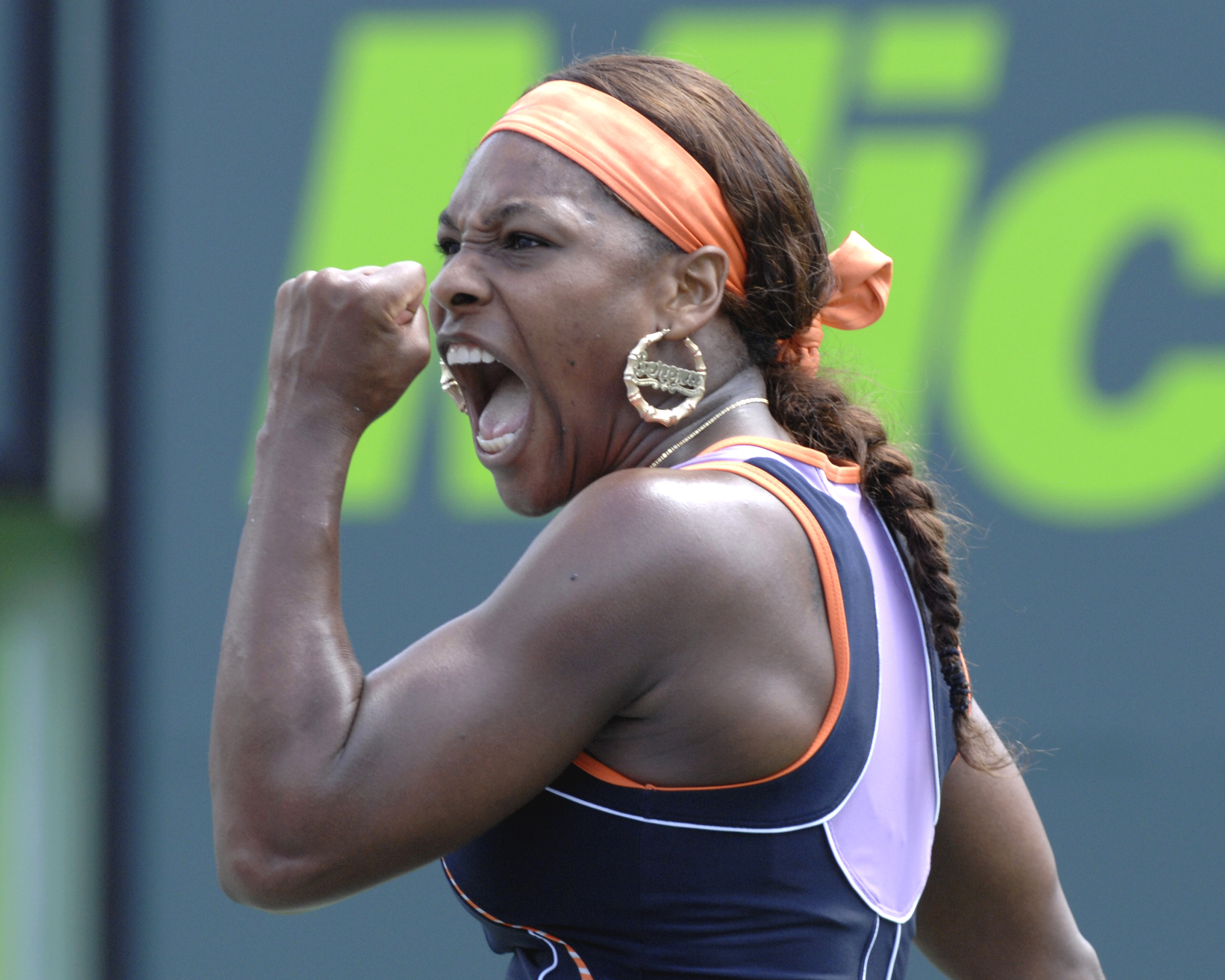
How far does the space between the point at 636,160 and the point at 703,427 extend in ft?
1.08

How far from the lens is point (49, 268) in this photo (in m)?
4.25

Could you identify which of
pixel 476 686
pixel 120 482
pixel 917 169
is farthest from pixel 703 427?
pixel 120 482

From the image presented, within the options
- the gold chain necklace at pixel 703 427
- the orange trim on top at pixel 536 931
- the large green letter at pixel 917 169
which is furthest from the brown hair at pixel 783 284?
the large green letter at pixel 917 169

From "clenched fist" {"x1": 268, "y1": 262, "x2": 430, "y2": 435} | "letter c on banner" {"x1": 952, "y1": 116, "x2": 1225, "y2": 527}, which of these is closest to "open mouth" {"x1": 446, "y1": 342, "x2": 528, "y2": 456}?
"clenched fist" {"x1": 268, "y1": 262, "x2": 430, "y2": 435}

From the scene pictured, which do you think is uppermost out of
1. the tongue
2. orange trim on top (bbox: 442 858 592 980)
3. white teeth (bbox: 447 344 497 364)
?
white teeth (bbox: 447 344 497 364)

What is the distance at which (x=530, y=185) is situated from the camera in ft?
5.28

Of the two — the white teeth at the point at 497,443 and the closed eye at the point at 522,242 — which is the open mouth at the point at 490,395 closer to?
the white teeth at the point at 497,443

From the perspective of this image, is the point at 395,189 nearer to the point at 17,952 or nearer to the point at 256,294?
the point at 256,294

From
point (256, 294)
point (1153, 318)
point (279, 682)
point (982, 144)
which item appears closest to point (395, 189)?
point (256, 294)

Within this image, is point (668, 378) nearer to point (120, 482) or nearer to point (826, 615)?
point (826, 615)

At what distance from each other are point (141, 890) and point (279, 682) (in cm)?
310

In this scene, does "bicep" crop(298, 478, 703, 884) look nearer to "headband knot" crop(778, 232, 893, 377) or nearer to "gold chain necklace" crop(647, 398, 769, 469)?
"gold chain necklace" crop(647, 398, 769, 469)

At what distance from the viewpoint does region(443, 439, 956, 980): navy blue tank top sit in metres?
1.35

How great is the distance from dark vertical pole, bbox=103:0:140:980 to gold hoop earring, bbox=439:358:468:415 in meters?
2.60
